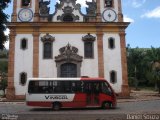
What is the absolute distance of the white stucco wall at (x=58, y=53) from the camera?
31.1 m

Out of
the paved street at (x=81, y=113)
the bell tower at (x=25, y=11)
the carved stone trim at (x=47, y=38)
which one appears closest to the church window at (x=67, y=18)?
the carved stone trim at (x=47, y=38)

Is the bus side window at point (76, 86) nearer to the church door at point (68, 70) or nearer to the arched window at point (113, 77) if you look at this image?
the church door at point (68, 70)

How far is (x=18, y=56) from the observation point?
3120cm

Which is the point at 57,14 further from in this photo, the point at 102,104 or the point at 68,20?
the point at 102,104

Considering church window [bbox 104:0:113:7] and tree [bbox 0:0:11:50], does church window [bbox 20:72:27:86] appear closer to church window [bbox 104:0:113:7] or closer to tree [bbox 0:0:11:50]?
church window [bbox 104:0:113:7]

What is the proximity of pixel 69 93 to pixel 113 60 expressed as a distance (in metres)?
10.8

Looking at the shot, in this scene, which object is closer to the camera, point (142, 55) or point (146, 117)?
point (146, 117)

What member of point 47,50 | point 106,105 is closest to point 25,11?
point 47,50

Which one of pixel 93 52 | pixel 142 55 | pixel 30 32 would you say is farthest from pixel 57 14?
pixel 142 55

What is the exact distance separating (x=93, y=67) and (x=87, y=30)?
3.73 meters

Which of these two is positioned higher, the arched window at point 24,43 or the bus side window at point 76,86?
the arched window at point 24,43

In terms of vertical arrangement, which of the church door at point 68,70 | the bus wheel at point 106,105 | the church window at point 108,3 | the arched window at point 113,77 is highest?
the church window at point 108,3

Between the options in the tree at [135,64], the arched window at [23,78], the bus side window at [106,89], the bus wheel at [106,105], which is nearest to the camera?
the bus wheel at [106,105]

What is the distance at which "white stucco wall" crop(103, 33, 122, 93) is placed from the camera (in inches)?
1228
